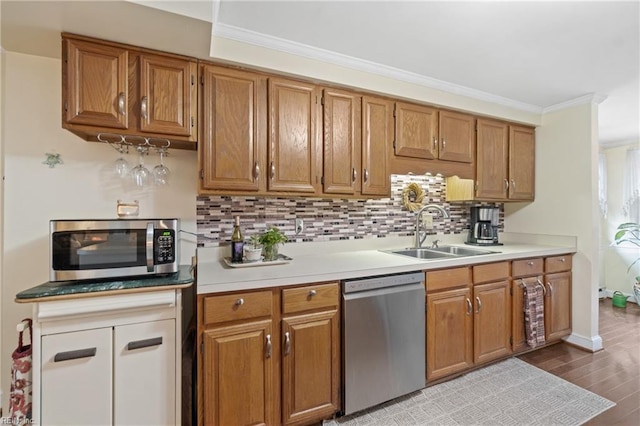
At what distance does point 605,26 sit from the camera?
1.69 meters

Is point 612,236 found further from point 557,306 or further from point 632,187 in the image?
point 557,306

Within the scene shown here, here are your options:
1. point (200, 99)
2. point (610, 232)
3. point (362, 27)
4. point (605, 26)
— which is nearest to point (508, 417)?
point (605, 26)

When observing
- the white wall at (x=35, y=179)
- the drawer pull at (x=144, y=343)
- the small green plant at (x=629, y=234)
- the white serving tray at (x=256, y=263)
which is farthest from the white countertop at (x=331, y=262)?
the small green plant at (x=629, y=234)

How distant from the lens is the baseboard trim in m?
2.62

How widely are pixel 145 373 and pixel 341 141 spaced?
1.81 m

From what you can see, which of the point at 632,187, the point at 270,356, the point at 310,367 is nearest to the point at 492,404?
the point at 310,367

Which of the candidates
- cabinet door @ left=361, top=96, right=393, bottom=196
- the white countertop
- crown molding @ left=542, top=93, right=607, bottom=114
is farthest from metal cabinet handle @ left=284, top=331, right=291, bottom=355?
crown molding @ left=542, top=93, right=607, bottom=114

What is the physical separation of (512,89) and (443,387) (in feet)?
8.44

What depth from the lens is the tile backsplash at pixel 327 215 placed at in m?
2.05

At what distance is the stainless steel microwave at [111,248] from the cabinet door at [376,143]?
1.39 m

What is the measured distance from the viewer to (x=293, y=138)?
1.96 m

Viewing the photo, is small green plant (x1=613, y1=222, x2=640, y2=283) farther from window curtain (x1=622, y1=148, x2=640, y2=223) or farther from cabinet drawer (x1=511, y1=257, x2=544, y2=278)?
cabinet drawer (x1=511, y1=257, x2=544, y2=278)

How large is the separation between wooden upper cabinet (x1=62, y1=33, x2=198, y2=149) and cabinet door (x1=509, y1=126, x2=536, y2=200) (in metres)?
2.97

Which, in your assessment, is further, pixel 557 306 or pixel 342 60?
pixel 557 306
